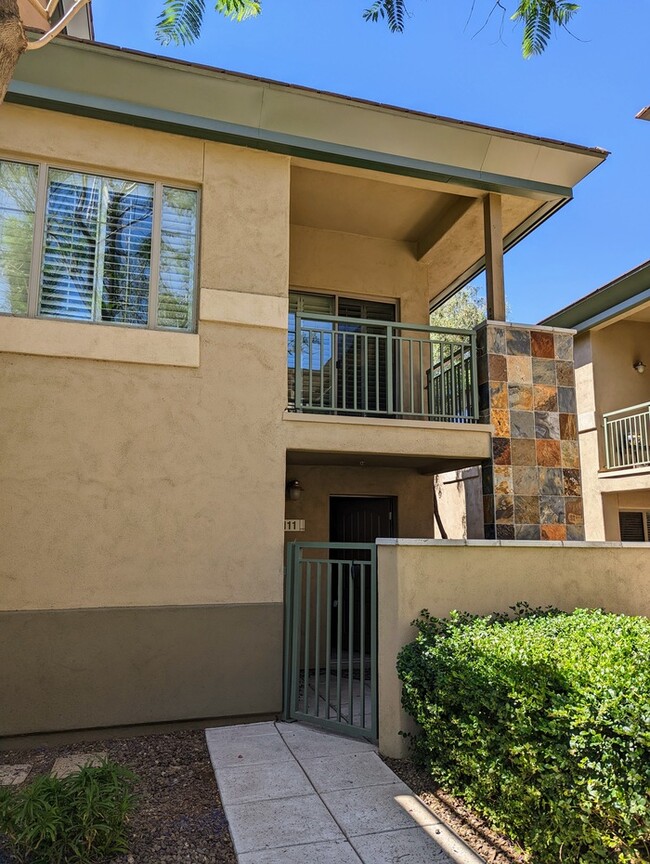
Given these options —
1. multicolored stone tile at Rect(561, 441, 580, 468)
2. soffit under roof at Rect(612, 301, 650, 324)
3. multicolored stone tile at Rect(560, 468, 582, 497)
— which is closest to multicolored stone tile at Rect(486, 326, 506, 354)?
multicolored stone tile at Rect(561, 441, 580, 468)

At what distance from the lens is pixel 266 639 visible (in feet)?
20.2

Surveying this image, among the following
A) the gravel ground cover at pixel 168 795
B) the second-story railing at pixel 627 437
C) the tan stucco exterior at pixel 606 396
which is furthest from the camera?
the tan stucco exterior at pixel 606 396

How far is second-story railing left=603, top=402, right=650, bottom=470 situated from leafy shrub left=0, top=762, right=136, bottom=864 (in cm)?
1178

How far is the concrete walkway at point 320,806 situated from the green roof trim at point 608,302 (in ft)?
34.4

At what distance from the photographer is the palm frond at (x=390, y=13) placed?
15.5 feet

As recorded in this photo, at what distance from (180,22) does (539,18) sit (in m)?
2.81

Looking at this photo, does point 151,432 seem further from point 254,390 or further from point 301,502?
point 301,502

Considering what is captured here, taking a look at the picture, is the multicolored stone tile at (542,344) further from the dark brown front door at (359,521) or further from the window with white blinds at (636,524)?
the window with white blinds at (636,524)

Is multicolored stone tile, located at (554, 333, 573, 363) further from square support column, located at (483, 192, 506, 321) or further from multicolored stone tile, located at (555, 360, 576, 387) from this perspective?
square support column, located at (483, 192, 506, 321)

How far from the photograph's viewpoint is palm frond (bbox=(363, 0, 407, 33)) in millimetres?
4723

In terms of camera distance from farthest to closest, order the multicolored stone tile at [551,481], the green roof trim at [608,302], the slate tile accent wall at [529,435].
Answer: the green roof trim at [608,302]
the multicolored stone tile at [551,481]
the slate tile accent wall at [529,435]

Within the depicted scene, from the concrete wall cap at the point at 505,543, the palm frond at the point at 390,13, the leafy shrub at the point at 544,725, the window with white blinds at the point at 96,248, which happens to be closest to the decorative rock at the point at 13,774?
the leafy shrub at the point at 544,725

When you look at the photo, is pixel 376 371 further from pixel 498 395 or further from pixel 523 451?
pixel 523 451

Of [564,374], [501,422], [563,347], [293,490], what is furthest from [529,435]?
[293,490]
